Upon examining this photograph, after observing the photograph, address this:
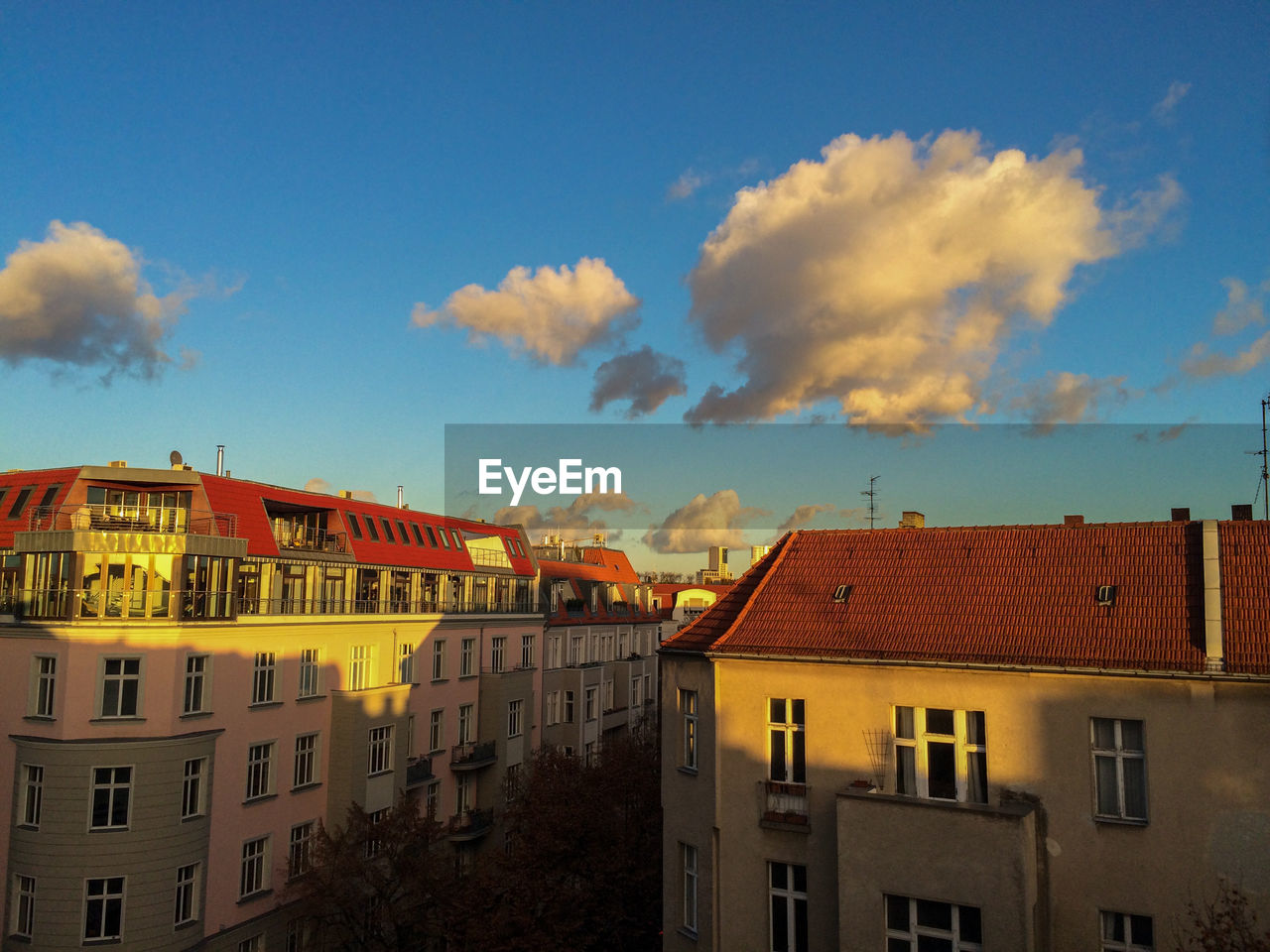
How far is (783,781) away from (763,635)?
11.6ft

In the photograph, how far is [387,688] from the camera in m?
38.9

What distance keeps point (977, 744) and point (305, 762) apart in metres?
26.7

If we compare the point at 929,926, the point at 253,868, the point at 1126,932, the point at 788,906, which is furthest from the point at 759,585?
the point at 253,868

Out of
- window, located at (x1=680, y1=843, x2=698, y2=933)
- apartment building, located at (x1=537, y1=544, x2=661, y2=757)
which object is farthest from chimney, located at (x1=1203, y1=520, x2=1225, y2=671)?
apartment building, located at (x1=537, y1=544, x2=661, y2=757)

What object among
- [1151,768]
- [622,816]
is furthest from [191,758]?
[1151,768]

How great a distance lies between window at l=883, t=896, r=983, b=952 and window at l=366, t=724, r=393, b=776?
25.5 m

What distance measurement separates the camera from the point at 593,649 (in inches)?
2493

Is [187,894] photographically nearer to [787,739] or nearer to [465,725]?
[465,725]

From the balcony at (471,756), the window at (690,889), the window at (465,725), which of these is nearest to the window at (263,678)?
the balcony at (471,756)

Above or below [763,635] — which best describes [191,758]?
below

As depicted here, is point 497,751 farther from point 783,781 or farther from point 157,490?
point 783,781

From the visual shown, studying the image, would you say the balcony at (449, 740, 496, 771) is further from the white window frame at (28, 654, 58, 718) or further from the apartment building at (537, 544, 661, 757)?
the white window frame at (28, 654, 58, 718)

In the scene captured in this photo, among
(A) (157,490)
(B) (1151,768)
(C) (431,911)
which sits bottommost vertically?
(C) (431,911)

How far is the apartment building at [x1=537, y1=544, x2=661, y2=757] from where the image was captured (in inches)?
2227
